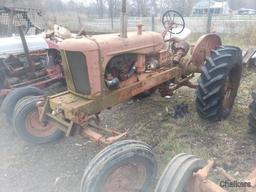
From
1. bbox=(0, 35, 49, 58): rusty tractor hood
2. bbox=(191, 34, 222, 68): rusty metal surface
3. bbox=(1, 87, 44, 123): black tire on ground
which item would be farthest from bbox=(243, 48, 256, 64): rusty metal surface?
bbox=(1, 87, 44, 123): black tire on ground

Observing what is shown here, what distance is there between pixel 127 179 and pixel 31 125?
1.83 m

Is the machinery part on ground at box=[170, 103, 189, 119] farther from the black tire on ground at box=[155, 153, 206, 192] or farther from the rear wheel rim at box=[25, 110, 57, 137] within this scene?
the black tire on ground at box=[155, 153, 206, 192]

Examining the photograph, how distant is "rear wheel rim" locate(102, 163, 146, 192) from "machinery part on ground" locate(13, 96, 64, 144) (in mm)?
1472

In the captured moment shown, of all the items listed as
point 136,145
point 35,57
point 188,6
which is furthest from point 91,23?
point 136,145

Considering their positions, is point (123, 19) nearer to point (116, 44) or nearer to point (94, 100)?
point (116, 44)

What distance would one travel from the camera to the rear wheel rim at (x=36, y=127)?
4273 millimetres

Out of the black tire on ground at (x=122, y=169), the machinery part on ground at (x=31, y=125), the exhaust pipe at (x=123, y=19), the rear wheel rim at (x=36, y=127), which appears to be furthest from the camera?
the rear wheel rim at (x=36, y=127)

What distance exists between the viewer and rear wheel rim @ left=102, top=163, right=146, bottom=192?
9.67 ft

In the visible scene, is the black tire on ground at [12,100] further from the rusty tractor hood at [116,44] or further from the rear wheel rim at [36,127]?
the rusty tractor hood at [116,44]

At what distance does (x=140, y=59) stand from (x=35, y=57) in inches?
113

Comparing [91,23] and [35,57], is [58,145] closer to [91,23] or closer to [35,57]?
[35,57]

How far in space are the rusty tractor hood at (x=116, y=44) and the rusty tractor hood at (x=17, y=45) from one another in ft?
8.52

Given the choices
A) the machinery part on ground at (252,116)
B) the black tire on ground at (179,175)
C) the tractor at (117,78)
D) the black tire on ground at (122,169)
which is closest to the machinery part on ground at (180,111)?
the tractor at (117,78)

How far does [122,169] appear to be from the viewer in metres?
2.99
